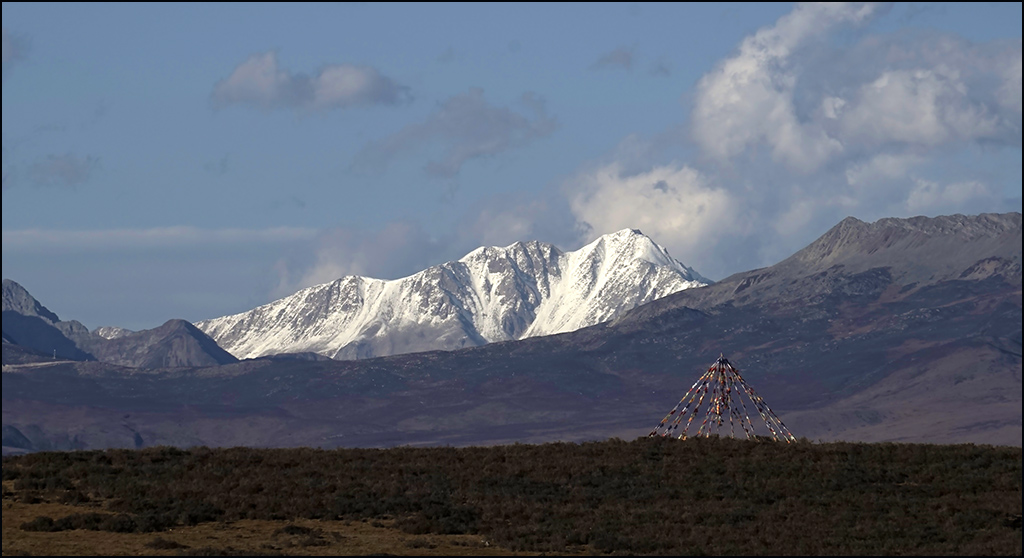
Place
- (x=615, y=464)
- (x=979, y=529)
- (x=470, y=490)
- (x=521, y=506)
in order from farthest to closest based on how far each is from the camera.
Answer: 1. (x=615, y=464)
2. (x=470, y=490)
3. (x=521, y=506)
4. (x=979, y=529)

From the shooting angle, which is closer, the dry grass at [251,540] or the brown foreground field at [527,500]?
the dry grass at [251,540]

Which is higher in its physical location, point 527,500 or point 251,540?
point 527,500

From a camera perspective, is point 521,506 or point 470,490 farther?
point 470,490

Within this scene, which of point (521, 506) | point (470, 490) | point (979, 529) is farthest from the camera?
point (470, 490)

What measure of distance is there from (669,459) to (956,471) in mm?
14138

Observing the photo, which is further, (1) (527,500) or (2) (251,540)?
(1) (527,500)

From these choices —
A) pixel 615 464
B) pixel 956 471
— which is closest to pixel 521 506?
pixel 615 464

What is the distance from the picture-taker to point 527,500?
6762cm

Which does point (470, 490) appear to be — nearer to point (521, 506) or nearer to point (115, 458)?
point (521, 506)

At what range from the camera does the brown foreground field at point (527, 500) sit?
58.6m

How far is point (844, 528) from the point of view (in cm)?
6081

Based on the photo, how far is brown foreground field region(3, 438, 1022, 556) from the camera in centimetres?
5856

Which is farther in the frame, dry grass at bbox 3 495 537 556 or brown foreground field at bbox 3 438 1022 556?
brown foreground field at bbox 3 438 1022 556

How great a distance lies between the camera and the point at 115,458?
78000mm
